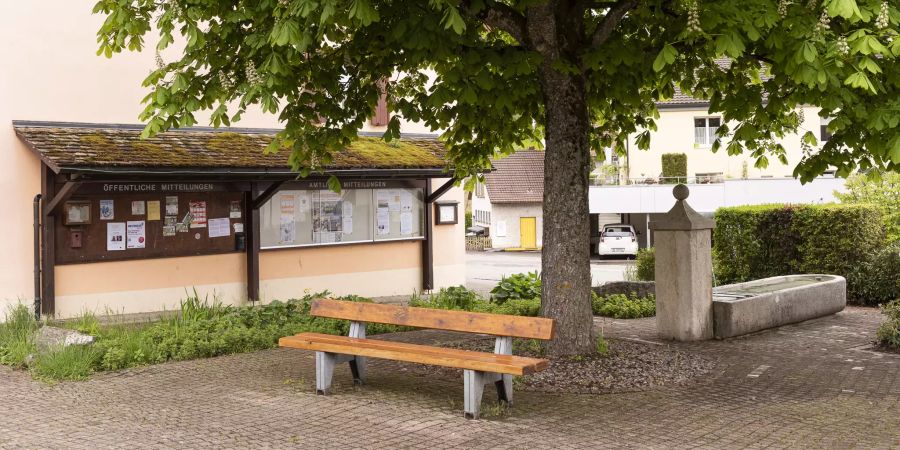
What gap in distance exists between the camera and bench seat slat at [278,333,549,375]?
7.21 metres

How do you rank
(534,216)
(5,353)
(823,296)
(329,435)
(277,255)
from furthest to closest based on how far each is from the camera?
(534,216) → (277,255) → (823,296) → (5,353) → (329,435)

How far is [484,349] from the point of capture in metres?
10.4

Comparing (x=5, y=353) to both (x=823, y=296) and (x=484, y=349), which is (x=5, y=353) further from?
(x=823, y=296)

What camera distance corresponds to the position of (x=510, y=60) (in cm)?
902

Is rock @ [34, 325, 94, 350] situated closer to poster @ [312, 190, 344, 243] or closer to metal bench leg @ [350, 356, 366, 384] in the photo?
metal bench leg @ [350, 356, 366, 384]

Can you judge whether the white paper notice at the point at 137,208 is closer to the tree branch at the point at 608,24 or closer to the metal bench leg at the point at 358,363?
the metal bench leg at the point at 358,363

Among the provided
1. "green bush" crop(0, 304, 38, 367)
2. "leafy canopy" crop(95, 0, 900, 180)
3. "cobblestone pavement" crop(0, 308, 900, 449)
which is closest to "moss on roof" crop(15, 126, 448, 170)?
"green bush" crop(0, 304, 38, 367)

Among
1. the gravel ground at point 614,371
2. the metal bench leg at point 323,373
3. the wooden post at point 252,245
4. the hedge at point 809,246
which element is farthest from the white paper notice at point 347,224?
the metal bench leg at point 323,373

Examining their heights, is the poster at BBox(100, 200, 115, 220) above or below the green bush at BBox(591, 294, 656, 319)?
above

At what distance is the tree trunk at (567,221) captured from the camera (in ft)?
31.4

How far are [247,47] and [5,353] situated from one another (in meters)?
4.82

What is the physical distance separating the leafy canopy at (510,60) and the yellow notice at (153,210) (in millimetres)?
5380

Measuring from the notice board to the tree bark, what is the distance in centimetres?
821

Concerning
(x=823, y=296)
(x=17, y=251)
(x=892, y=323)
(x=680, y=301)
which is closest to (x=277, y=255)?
(x=17, y=251)
